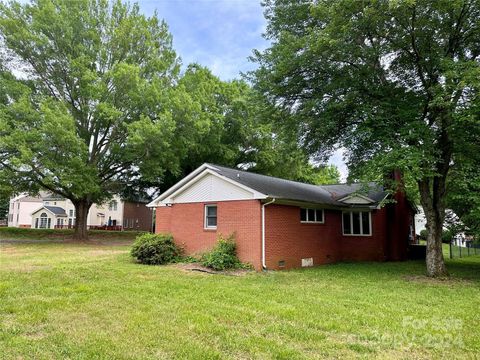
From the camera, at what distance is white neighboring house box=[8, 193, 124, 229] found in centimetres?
5116

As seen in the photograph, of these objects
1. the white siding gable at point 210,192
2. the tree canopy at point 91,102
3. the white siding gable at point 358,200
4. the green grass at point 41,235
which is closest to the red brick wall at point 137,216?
the green grass at point 41,235

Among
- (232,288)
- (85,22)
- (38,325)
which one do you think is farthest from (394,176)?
(85,22)

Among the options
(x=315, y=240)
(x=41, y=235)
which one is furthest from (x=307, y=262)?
(x=41, y=235)

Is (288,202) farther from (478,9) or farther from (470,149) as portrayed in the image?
(478,9)

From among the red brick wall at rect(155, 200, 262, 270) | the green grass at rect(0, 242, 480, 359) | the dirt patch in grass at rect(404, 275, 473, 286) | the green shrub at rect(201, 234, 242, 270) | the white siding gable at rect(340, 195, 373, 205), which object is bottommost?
the dirt patch in grass at rect(404, 275, 473, 286)

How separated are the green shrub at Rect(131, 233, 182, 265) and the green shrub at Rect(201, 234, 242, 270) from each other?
187cm

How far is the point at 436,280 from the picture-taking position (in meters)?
11.9

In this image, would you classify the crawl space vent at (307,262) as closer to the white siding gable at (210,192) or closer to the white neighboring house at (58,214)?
the white siding gable at (210,192)

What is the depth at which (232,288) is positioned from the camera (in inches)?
368

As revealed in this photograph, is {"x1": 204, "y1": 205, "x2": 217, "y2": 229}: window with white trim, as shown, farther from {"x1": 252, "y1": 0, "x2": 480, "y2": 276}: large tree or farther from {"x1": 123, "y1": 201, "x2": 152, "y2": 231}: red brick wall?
{"x1": 123, "y1": 201, "x2": 152, "y2": 231}: red brick wall

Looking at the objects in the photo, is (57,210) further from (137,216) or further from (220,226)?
(220,226)

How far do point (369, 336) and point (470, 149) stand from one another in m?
9.18

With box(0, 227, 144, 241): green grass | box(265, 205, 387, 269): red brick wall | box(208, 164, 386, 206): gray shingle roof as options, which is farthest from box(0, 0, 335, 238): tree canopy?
box(265, 205, 387, 269): red brick wall

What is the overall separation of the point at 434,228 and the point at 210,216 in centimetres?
883
